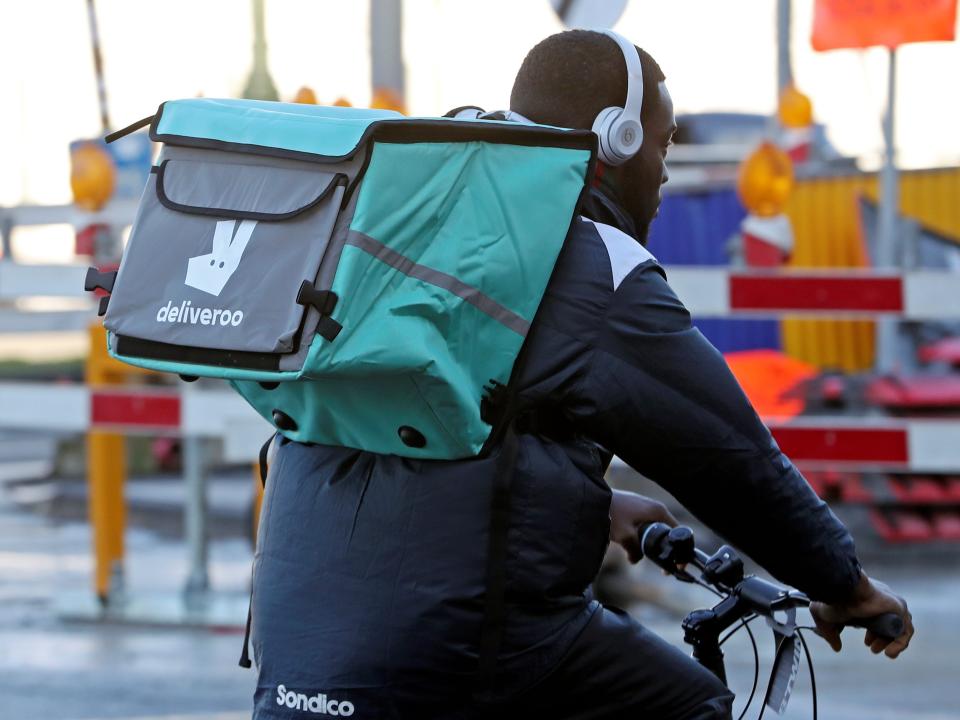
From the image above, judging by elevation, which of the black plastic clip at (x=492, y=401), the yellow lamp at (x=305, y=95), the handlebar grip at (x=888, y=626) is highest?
the yellow lamp at (x=305, y=95)

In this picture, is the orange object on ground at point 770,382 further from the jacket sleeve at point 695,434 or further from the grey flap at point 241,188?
the grey flap at point 241,188

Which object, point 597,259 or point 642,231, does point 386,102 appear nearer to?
point 642,231

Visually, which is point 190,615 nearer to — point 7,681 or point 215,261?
point 7,681

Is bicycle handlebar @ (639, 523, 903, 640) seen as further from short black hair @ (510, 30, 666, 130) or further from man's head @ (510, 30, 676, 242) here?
short black hair @ (510, 30, 666, 130)

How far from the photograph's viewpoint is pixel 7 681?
22.3 ft

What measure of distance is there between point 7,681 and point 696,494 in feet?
16.0

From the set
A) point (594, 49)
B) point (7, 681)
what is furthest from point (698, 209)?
point (594, 49)

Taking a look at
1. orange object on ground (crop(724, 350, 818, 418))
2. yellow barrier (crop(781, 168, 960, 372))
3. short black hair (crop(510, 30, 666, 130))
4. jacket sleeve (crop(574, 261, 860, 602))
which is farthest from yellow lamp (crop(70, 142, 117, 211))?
yellow barrier (crop(781, 168, 960, 372))

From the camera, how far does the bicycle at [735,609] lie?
2523 millimetres

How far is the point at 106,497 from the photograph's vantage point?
8031mm

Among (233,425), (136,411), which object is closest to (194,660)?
(233,425)

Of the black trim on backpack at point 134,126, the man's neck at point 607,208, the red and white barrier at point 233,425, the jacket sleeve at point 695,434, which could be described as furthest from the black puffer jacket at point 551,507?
the red and white barrier at point 233,425

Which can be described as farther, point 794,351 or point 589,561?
point 794,351

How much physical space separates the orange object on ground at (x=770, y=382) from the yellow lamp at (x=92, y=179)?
3096 millimetres
